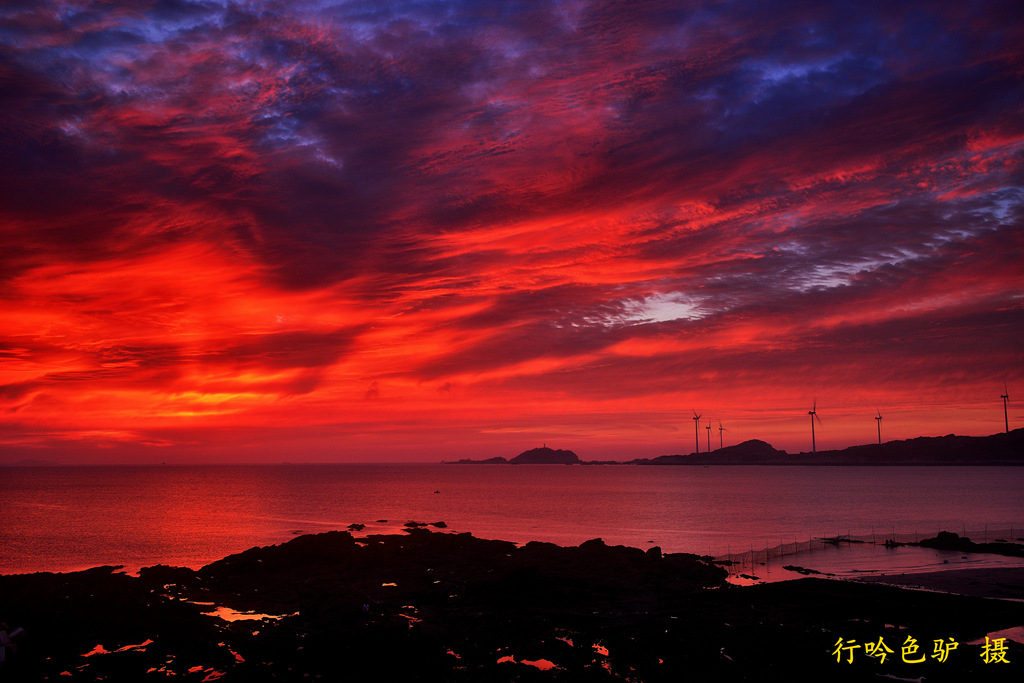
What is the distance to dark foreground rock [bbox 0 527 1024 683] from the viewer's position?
26.4 metres

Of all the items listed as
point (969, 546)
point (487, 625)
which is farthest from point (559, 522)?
point (487, 625)

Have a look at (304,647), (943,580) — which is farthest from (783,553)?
(304,647)

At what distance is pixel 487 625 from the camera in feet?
109

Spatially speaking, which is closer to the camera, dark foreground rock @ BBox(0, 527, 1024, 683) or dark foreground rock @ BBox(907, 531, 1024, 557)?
dark foreground rock @ BBox(0, 527, 1024, 683)

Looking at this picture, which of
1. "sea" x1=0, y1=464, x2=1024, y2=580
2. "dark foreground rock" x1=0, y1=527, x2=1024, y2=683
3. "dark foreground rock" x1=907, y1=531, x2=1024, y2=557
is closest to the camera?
"dark foreground rock" x1=0, y1=527, x2=1024, y2=683

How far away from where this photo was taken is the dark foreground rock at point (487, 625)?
2638 cm

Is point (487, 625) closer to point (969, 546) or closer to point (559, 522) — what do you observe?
point (969, 546)

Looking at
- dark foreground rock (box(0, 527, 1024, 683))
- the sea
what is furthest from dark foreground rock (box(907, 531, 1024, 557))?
dark foreground rock (box(0, 527, 1024, 683))

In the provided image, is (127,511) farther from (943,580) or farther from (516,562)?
(943,580)

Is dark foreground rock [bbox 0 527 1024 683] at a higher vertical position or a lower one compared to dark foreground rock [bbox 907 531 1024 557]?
higher

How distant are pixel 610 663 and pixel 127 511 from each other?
121 metres

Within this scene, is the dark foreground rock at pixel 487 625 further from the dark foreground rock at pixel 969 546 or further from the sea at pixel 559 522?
the dark foreground rock at pixel 969 546

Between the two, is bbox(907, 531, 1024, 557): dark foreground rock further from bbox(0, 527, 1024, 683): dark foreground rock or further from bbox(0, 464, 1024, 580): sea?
bbox(0, 527, 1024, 683): dark foreground rock

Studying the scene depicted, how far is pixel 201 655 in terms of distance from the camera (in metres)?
28.1
